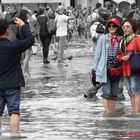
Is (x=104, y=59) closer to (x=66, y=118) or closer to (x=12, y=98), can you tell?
(x=66, y=118)

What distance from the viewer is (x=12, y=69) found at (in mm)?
10117

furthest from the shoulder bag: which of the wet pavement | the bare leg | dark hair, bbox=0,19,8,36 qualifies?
dark hair, bbox=0,19,8,36

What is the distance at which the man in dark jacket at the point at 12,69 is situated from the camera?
1008 cm

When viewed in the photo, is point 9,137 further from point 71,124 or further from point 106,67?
point 106,67

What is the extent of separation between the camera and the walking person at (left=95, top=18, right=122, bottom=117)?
12.3 meters

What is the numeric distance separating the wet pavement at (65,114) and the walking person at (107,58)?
0.41 m

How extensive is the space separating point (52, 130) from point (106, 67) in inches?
71.0

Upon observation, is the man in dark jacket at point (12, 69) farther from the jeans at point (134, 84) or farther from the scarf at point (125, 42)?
the jeans at point (134, 84)

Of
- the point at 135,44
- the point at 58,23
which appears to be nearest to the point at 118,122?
the point at 135,44

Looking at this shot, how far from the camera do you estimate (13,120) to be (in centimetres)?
1012

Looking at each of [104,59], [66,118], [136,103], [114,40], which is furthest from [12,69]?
[136,103]

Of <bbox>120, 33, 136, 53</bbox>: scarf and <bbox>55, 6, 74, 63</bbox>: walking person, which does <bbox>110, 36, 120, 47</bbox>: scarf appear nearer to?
<bbox>120, 33, 136, 53</bbox>: scarf

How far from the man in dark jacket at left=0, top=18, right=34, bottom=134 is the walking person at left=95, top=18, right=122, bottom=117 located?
8.08ft

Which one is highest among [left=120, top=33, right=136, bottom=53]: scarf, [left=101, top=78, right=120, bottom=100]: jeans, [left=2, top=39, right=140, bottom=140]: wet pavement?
[left=120, top=33, right=136, bottom=53]: scarf
